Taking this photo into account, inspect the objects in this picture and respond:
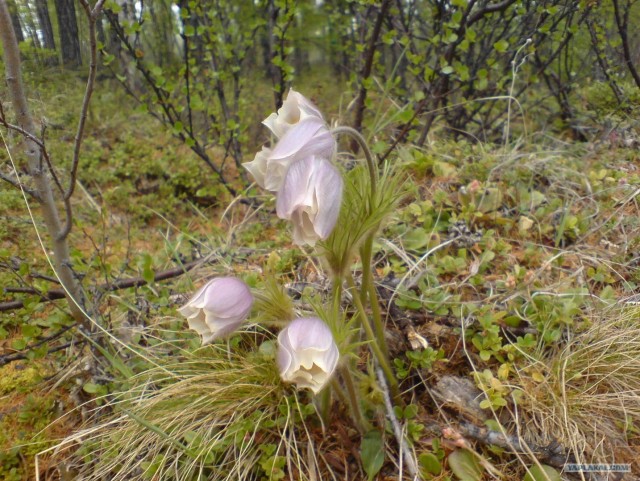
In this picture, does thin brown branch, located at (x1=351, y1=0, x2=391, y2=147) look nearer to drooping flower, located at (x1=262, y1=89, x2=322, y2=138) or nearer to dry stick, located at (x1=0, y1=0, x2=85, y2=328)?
drooping flower, located at (x1=262, y1=89, x2=322, y2=138)

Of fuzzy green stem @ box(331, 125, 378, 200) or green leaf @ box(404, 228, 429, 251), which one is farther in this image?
green leaf @ box(404, 228, 429, 251)

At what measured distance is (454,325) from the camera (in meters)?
1.32

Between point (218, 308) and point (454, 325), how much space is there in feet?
2.38

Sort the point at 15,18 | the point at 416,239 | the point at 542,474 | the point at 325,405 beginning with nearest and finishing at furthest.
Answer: the point at 542,474 < the point at 325,405 < the point at 15,18 < the point at 416,239

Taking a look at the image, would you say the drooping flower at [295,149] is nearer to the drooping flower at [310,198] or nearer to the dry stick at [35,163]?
the drooping flower at [310,198]

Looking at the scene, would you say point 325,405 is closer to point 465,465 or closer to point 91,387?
point 465,465

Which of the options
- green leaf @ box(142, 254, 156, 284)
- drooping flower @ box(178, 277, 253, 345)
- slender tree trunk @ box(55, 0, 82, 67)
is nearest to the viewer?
drooping flower @ box(178, 277, 253, 345)

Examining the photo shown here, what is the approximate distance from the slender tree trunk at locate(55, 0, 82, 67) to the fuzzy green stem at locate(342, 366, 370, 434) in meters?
1.38

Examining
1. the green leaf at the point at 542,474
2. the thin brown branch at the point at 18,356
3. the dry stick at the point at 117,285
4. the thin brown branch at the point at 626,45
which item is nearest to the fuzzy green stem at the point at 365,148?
the green leaf at the point at 542,474

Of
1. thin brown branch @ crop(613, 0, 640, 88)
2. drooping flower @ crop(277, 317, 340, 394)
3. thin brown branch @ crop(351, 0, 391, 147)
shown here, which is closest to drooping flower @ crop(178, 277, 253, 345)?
drooping flower @ crop(277, 317, 340, 394)

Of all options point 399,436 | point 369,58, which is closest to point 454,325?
point 399,436

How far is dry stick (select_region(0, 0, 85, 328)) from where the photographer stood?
3.32ft

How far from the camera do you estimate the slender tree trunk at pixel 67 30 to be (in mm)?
1527

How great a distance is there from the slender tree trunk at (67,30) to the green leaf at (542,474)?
5.83ft
